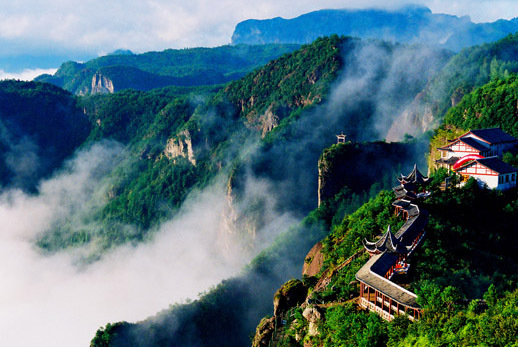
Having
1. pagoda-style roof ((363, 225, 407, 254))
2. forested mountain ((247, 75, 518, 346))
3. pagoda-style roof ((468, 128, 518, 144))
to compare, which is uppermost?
pagoda-style roof ((468, 128, 518, 144))

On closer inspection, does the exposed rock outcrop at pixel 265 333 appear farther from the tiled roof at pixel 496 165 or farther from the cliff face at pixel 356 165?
the cliff face at pixel 356 165

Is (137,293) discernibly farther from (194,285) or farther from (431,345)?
(431,345)

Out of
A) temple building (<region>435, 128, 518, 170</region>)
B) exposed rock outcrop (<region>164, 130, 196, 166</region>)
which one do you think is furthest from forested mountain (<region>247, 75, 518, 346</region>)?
exposed rock outcrop (<region>164, 130, 196, 166</region>)

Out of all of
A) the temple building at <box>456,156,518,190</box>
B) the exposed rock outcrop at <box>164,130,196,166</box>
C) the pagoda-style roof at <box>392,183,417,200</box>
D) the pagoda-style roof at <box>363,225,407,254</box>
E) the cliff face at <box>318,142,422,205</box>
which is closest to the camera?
the pagoda-style roof at <box>363,225,407,254</box>

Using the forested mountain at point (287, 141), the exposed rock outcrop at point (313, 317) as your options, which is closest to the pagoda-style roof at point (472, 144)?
the exposed rock outcrop at point (313, 317)

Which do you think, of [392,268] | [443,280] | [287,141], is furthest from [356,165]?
[443,280]

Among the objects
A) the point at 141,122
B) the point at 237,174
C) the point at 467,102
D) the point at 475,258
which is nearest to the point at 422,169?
the point at 467,102

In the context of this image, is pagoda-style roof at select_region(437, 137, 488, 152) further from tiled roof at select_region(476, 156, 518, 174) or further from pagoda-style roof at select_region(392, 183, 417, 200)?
pagoda-style roof at select_region(392, 183, 417, 200)
